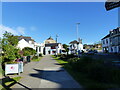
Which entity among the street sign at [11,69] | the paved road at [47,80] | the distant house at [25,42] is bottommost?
the paved road at [47,80]

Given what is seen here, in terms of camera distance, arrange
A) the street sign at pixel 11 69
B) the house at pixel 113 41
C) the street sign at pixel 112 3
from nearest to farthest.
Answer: the street sign at pixel 112 3 → the street sign at pixel 11 69 → the house at pixel 113 41

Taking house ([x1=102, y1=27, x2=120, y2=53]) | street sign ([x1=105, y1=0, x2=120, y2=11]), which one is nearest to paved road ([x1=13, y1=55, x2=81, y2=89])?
street sign ([x1=105, y1=0, x2=120, y2=11])

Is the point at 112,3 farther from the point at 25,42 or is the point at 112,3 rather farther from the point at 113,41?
the point at 25,42

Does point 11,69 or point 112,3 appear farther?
point 11,69

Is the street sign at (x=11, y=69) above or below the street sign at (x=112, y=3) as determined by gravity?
below

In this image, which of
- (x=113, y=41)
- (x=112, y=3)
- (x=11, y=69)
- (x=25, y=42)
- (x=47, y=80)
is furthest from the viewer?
(x=25, y=42)

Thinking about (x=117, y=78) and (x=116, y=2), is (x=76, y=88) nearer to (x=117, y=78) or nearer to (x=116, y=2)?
(x=117, y=78)

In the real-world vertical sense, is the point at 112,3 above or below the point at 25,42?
above

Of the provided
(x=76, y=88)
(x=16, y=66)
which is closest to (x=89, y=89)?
(x=76, y=88)

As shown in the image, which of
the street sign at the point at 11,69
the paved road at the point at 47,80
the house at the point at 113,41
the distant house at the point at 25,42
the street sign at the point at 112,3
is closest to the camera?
the street sign at the point at 112,3

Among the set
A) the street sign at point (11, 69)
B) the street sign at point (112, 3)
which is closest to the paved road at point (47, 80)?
the street sign at point (11, 69)

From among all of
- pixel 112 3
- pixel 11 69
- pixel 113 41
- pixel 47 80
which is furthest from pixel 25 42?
pixel 112 3

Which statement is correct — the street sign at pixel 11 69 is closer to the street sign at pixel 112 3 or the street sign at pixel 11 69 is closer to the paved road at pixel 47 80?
the paved road at pixel 47 80

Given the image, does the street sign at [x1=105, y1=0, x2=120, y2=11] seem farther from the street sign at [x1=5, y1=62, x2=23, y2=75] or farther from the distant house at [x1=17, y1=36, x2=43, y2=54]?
the distant house at [x1=17, y1=36, x2=43, y2=54]
